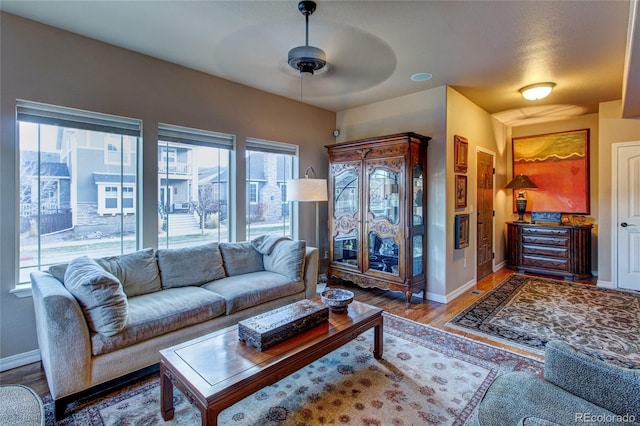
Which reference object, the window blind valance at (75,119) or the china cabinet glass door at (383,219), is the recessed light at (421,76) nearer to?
the china cabinet glass door at (383,219)

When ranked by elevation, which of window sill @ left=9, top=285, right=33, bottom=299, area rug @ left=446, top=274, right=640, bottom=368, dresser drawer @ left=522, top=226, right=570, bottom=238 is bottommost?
area rug @ left=446, top=274, right=640, bottom=368

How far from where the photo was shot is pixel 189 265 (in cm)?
307

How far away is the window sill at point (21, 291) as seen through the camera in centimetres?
248

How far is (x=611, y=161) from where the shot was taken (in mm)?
4438

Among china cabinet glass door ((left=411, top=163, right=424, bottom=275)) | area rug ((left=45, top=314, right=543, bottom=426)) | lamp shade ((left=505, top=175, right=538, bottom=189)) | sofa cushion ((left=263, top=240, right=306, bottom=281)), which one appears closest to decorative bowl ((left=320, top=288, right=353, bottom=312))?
area rug ((left=45, top=314, right=543, bottom=426))

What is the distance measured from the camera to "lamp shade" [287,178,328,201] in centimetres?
336

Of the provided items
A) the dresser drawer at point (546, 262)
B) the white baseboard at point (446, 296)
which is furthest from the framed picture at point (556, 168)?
the white baseboard at point (446, 296)

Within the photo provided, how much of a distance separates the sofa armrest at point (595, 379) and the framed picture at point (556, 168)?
16.4ft

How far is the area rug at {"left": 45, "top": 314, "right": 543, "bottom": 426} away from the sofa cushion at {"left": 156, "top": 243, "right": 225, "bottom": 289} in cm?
88

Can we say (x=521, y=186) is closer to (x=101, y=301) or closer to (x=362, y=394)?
(x=362, y=394)

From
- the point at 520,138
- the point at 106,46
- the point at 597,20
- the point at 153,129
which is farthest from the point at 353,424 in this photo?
the point at 520,138

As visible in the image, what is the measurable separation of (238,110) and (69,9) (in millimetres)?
1759

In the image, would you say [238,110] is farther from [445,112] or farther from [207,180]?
[445,112]
